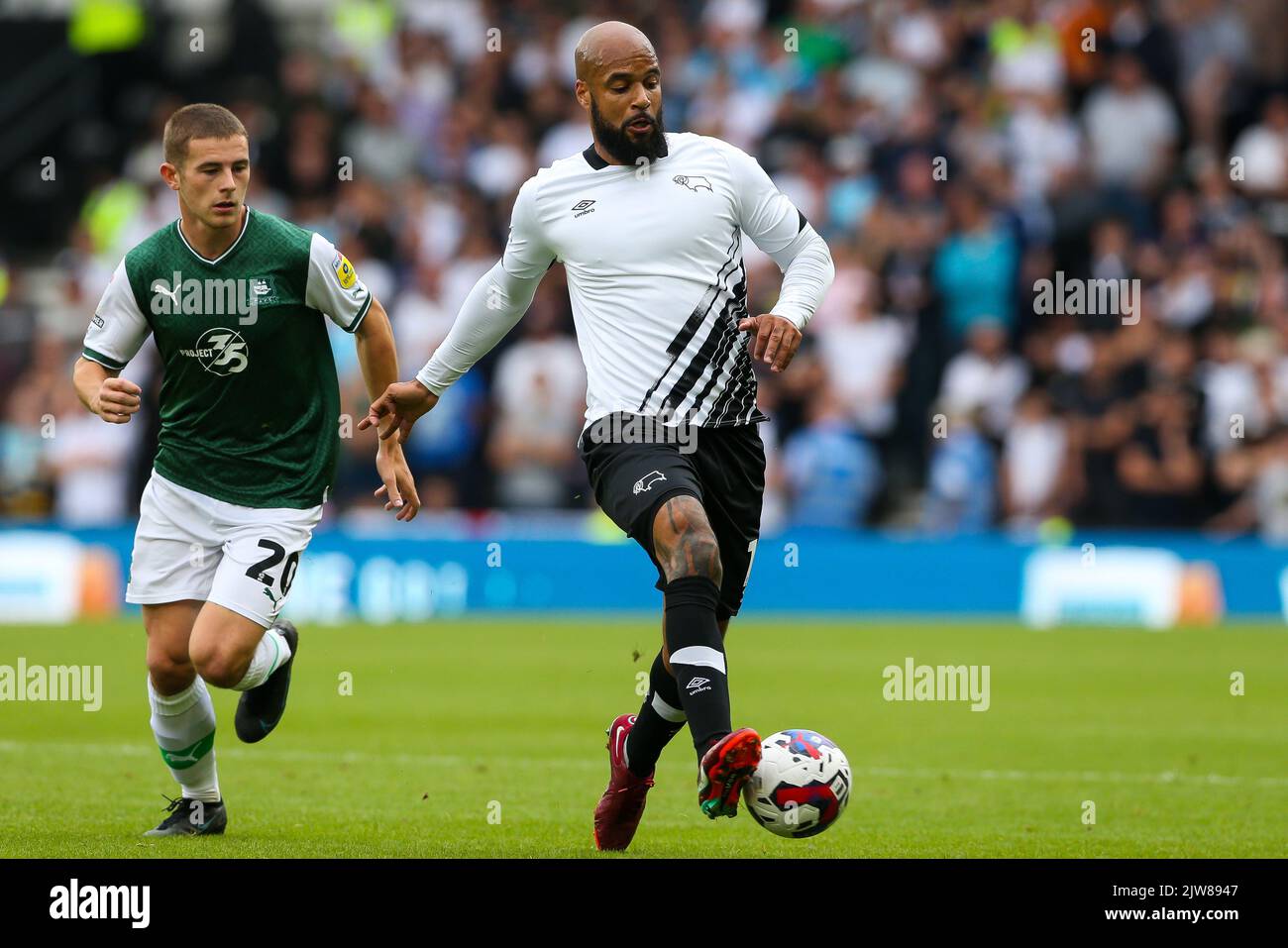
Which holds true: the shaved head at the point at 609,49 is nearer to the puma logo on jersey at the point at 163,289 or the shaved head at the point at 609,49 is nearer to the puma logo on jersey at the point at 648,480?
the puma logo on jersey at the point at 648,480

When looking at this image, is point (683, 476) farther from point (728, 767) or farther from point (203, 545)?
point (203, 545)

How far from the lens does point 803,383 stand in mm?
18188

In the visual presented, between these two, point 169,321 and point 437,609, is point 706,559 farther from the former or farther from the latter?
point 437,609

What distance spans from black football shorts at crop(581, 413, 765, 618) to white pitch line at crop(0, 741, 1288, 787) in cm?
288

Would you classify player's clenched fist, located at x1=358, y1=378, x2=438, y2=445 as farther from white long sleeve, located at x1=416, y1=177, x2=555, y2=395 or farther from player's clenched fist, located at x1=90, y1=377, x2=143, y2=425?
player's clenched fist, located at x1=90, y1=377, x2=143, y2=425

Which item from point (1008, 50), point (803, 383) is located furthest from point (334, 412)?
point (1008, 50)

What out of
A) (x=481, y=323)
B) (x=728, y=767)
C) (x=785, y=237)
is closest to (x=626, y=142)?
(x=785, y=237)

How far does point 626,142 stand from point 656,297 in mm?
575

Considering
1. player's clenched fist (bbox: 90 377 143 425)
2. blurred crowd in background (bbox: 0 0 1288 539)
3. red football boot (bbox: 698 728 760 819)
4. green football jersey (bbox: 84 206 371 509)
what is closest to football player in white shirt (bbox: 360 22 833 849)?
red football boot (bbox: 698 728 760 819)

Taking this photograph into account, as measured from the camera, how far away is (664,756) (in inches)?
427

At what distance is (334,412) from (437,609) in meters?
10.7

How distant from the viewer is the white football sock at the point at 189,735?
7.81m

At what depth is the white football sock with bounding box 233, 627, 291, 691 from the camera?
773 cm
